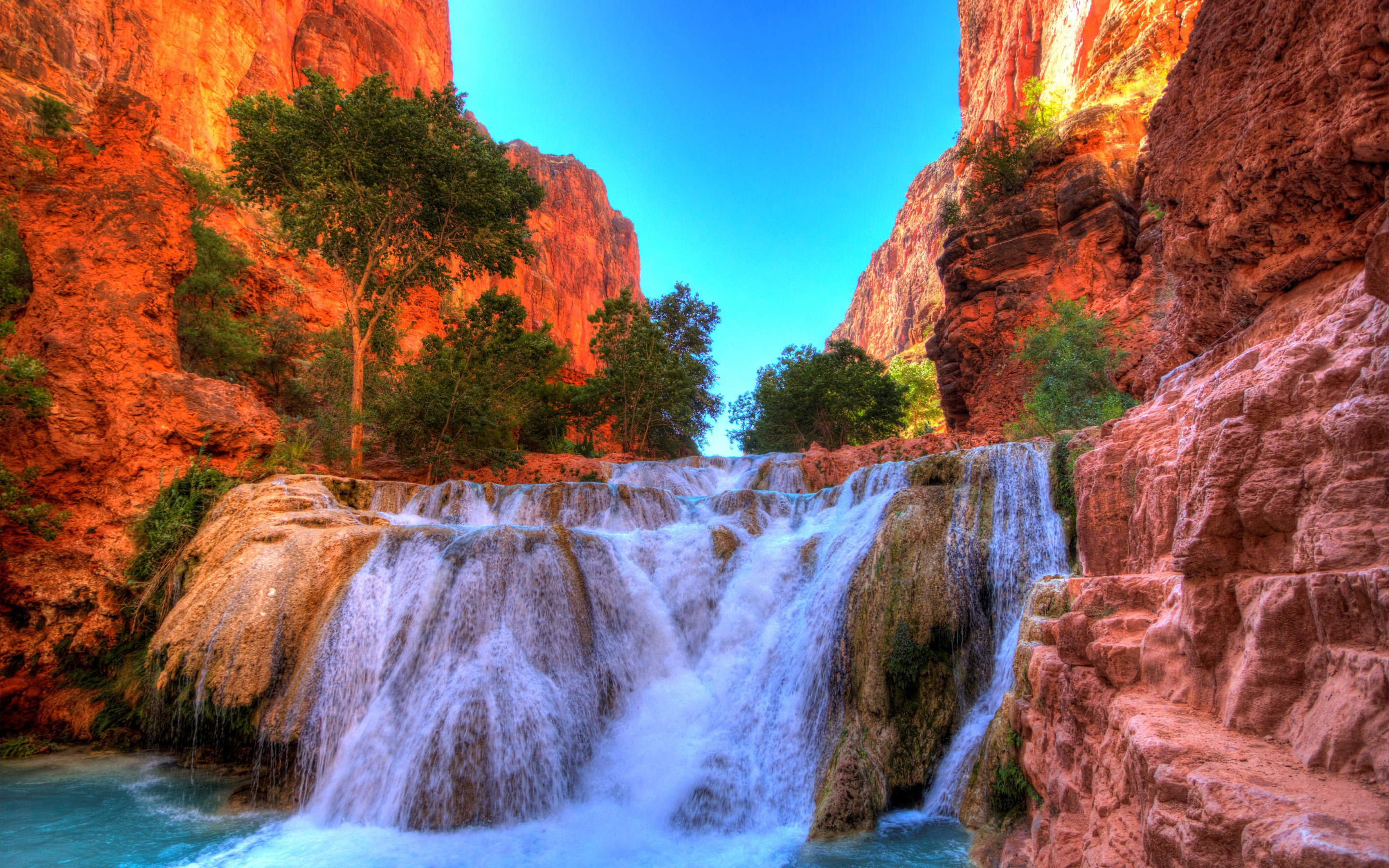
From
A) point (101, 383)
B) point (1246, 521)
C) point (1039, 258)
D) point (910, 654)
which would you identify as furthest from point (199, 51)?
point (1246, 521)

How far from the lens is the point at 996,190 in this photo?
2117cm

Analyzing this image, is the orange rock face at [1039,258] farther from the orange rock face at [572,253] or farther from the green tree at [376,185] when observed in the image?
the orange rock face at [572,253]

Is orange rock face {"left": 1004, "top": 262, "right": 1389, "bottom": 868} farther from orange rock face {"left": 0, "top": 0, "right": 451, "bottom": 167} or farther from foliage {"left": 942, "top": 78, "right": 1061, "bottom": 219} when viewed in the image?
foliage {"left": 942, "top": 78, "right": 1061, "bottom": 219}

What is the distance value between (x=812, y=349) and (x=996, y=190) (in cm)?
1219

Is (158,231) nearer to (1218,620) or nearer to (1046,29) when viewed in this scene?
(1218,620)

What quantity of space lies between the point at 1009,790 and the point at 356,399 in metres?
15.4

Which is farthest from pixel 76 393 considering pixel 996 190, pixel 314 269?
pixel 996 190

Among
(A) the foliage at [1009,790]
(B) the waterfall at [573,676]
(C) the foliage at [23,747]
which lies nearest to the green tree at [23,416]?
(C) the foliage at [23,747]

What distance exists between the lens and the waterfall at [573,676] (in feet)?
20.9

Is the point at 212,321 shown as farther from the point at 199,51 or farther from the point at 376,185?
the point at 199,51

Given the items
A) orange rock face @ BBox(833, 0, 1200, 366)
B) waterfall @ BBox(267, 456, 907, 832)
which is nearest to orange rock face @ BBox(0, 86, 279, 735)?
waterfall @ BBox(267, 456, 907, 832)

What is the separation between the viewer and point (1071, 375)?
45.6 ft

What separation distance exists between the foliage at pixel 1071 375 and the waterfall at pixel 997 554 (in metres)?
4.69

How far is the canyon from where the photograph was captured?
7.77 feet
